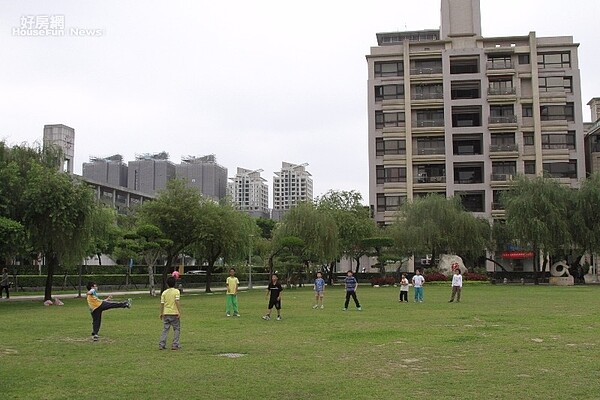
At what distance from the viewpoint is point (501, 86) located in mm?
72500

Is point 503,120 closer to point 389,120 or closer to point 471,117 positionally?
point 471,117

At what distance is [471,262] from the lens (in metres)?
58.8

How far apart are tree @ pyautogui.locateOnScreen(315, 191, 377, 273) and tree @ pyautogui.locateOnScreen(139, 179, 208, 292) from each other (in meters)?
14.6

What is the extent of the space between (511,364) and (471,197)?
207 ft

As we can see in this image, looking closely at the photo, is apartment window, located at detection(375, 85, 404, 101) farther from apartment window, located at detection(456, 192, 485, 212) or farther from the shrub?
the shrub

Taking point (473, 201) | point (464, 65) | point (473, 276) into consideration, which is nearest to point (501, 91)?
point (464, 65)

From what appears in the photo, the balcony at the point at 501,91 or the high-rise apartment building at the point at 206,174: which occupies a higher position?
the balcony at the point at 501,91

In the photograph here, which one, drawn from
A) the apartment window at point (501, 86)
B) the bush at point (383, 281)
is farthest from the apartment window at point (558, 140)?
the bush at point (383, 281)

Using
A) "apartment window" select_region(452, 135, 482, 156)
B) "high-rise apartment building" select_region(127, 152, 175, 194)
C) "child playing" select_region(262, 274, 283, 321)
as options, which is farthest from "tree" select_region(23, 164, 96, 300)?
"high-rise apartment building" select_region(127, 152, 175, 194)

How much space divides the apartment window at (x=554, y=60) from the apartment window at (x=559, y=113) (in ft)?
16.3

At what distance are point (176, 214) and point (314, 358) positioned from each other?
94.7 ft

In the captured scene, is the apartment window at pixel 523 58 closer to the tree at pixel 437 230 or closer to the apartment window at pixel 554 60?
the apartment window at pixel 554 60

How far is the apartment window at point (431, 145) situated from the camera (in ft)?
236

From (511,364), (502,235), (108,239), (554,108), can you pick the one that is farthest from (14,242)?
(554,108)
